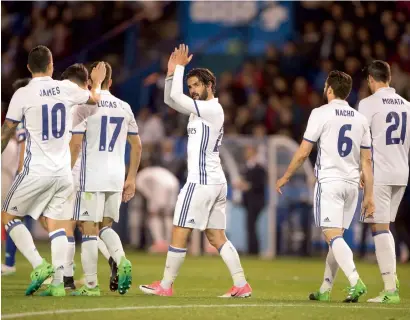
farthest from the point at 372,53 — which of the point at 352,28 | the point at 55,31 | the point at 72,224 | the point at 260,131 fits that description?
the point at 72,224

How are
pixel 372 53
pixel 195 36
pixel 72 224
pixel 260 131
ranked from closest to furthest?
pixel 72 224 → pixel 260 131 → pixel 372 53 → pixel 195 36

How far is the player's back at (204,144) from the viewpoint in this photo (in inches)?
423

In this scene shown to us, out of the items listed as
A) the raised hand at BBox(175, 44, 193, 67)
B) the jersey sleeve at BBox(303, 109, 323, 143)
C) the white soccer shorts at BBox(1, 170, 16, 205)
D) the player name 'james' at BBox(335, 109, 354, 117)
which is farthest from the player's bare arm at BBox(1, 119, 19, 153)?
the white soccer shorts at BBox(1, 170, 16, 205)

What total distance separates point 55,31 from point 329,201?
14.5m

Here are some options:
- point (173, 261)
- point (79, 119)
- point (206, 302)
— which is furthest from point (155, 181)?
point (206, 302)

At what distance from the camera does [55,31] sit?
2402cm

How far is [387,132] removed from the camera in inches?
445

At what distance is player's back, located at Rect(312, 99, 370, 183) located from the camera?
10656 millimetres

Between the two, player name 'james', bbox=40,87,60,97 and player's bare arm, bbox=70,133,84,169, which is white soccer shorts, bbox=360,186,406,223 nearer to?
player's bare arm, bbox=70,133,84,169

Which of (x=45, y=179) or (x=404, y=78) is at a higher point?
(x=404, y=78)

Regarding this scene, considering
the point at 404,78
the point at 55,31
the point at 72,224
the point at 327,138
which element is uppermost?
the point at 55,31

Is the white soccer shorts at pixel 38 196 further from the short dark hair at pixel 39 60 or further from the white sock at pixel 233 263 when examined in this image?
the white sock at pixel 233 263

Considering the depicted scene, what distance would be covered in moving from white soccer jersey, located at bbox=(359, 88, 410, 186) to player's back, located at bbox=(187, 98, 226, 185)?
158 cm

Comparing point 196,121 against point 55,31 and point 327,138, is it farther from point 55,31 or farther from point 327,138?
point 55,31
